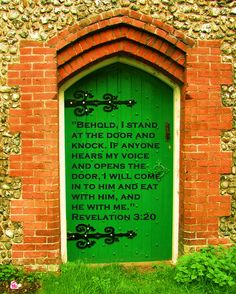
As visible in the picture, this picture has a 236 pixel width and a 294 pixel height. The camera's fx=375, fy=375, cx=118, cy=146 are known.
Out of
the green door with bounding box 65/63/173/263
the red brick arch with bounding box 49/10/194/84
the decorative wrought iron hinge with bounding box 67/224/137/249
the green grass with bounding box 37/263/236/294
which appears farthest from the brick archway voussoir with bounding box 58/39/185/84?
the green grass with bounding box 37/263/236/294

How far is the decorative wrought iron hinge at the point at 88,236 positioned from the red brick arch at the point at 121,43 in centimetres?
206

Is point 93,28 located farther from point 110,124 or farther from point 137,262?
point 137,262

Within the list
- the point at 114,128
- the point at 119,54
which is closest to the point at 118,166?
the point at 114,128

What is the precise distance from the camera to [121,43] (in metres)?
4.84

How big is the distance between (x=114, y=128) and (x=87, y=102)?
515mm

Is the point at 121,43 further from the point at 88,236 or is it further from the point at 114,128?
the point at 88,236

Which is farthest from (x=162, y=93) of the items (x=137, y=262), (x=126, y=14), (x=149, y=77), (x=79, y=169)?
(x=137, y=262)

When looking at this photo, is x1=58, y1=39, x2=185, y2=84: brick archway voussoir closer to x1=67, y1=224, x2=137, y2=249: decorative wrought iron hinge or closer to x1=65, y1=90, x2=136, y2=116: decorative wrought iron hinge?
x1=65, y1=90, x2=136, y2=116: decorative wrought iron hinge

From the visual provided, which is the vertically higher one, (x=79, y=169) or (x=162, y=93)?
(x=162, y=93)

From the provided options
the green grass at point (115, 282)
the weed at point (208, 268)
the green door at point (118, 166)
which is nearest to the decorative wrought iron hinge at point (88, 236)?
the green door at point (118, 166)

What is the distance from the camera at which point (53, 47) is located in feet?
15.3

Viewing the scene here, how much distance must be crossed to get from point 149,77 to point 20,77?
5.71 feet

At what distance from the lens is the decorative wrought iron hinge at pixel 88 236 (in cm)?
527

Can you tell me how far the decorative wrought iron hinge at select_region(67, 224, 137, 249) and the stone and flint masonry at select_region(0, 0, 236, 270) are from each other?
1 centimetres
